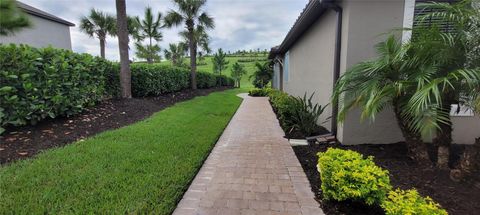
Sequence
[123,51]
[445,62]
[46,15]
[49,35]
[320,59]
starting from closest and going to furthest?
1. [445,62]
2. [320,59]
3. [123,51]
4. [46,15]
5. [49,35]

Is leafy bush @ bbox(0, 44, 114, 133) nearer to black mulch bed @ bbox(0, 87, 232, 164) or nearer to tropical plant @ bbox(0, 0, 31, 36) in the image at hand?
black mulch bed @ bbox(0, 87, 232, 164)

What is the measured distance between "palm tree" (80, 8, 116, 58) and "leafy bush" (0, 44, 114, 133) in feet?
61.3

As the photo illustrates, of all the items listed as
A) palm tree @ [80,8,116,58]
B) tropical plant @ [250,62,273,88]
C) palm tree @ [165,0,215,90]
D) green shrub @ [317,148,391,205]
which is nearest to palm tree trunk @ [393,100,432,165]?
green shrub @ [317,148,391,205]

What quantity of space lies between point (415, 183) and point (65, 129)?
6.52 meters

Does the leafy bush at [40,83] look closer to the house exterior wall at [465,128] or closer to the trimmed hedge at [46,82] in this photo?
the trimmed hedge at [46,82]

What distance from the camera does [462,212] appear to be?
8.12ft

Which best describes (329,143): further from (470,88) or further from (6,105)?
(6,105)

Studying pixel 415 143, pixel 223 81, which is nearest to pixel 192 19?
pixel 223 81

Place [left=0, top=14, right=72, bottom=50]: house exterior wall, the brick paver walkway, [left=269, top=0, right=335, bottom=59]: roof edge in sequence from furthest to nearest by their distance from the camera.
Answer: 1. [left=0, top=14, right=72, bottom=50]: house exterior wall
2. [left=269, top=0, right=335, bottom=59]: roof edge
3. the brick paver walkway

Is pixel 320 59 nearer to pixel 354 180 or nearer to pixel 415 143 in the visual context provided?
pixel 415 143

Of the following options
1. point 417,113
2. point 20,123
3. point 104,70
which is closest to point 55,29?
point 104,70

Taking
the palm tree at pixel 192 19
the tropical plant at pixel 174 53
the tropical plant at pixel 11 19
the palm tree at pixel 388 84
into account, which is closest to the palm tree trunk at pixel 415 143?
the palm tree at pixel 388 84

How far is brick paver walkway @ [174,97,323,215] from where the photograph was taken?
9.09 ft

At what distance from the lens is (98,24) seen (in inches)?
894
